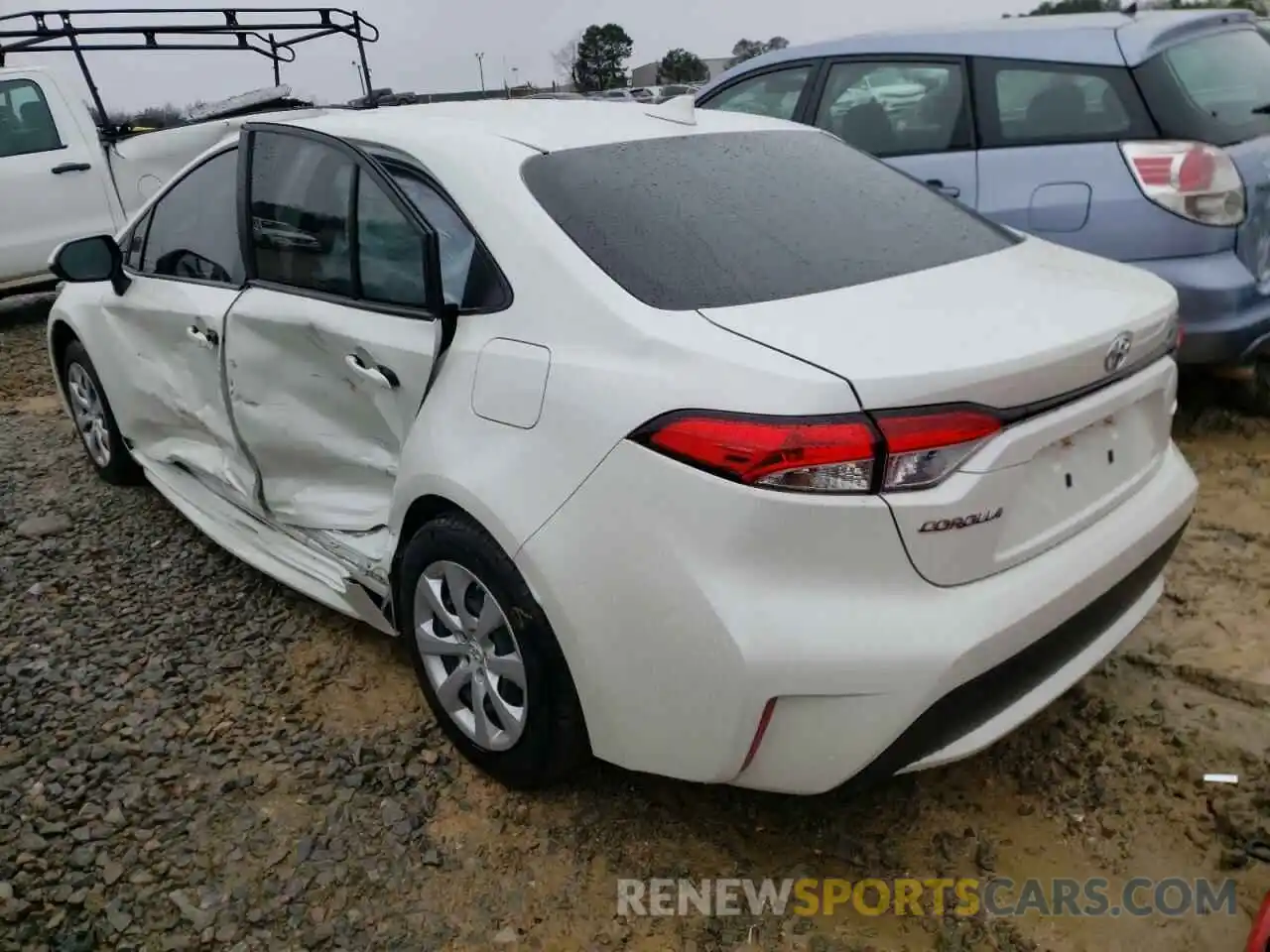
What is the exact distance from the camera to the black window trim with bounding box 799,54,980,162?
418cm

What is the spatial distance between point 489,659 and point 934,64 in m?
3.34

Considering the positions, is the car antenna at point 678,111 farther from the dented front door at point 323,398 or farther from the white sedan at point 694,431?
the dented front door at point 323,398

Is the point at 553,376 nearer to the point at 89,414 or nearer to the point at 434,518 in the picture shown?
the point at 434,518

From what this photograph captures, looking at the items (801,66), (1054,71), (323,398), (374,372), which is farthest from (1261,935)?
(801,66)

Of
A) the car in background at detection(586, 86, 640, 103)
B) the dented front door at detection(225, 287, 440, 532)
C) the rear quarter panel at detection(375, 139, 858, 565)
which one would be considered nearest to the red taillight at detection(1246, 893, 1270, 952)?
the rear quarter panel at detection(375, 139, 858, 565)

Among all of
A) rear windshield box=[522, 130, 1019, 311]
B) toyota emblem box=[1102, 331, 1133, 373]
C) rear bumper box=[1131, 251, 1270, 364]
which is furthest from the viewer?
rear bumper box=[1131, 251, 1270, 364]

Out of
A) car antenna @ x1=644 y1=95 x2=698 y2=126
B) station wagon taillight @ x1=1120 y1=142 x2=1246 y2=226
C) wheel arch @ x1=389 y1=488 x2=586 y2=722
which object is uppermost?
car antenna @ x1=644 y1=95 x2=698 y2=126

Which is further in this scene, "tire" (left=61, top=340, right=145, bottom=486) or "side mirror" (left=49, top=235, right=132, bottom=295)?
"tire" (left=61, top=340, right=145, bottom=486)

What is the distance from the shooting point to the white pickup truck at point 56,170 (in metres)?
7.23

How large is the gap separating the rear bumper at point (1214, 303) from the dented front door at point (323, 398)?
273cm

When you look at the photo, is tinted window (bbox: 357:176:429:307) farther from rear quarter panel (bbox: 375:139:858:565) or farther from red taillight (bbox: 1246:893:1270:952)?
red taillight (bbox: 1246:893:1270:952)

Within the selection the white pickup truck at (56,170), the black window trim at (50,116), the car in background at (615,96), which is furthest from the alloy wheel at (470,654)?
the black window trim at (50,116)

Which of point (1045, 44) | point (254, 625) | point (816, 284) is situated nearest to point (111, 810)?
point (254, 625)

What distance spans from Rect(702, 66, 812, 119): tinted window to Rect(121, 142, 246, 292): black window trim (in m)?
2.54
